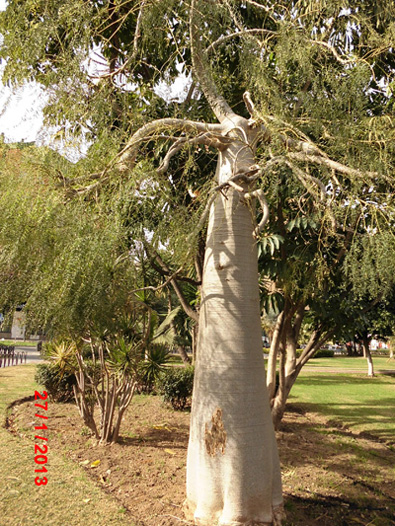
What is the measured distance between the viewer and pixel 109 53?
5.98m

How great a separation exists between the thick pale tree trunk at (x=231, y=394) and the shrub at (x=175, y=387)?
17.4 ft

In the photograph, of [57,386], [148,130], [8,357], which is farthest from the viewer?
[8,357]

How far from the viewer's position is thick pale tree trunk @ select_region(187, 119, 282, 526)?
3.52 meters

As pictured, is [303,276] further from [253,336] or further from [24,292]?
[24,292]

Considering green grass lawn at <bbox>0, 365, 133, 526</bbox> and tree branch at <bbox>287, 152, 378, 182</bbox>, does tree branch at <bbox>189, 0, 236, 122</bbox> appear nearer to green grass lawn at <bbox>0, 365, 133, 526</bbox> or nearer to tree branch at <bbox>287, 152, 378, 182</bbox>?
tree branch at <bbox>287, 152, 378, 182</bbox>

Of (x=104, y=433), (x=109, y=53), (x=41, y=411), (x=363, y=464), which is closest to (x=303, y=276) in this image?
(x=363, y=464)

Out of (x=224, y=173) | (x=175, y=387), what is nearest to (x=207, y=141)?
(x=224, y=173)

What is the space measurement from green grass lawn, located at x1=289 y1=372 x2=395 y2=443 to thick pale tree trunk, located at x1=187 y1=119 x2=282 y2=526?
5435 mm

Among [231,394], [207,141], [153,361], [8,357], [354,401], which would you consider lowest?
[354,401]

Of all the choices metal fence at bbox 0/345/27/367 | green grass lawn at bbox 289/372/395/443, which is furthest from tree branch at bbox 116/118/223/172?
metal fence at bbox 0/345/27/367

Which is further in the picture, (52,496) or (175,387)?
(175,387)

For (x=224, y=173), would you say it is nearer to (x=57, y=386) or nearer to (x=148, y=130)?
(x=148, y=130)

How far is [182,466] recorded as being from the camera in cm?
526

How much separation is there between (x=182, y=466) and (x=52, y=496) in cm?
164
